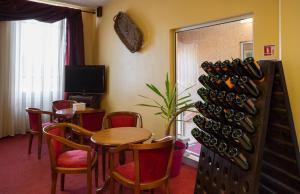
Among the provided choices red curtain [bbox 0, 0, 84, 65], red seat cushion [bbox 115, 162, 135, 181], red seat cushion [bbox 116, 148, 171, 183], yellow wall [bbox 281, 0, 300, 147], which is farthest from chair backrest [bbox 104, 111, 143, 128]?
red curtain [bbox 0, 0, 84, 65]

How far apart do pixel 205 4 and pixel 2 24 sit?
152 inches

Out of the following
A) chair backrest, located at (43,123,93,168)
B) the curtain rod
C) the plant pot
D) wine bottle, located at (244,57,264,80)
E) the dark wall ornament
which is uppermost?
the curtain rod

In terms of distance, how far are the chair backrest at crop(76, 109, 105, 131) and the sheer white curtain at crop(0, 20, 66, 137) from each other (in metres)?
1.86

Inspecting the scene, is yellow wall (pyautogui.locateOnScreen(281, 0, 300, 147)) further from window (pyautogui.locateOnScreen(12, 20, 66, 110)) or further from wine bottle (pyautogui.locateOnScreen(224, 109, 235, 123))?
window (pyautogui.locateOnScreen(12, 20, 66, 110))

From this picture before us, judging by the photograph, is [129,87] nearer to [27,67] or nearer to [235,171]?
[27,67]

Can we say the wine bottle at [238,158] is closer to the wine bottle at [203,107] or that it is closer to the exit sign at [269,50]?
the wine bottle at [203,107]

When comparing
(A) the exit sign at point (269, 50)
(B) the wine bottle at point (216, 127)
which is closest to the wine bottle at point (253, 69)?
(B) the wine bottle at point (216, 127)

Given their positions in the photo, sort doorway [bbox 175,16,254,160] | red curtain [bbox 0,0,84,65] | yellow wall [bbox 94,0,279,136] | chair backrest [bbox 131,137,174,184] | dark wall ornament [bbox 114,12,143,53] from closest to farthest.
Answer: chair backrest [bbox 131,137,174,184]
yellow wall [bbox 94,0,279,136]
doorway [bbox 175,16,254,160]
dark wall ornament [bbox 114,12,143,53]
red curtain [bbox 0,0,84,65]

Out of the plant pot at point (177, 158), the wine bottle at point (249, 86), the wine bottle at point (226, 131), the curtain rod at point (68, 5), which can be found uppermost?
the curtain rod at point (68, 5)

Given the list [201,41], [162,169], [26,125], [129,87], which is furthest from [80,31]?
[162,169]

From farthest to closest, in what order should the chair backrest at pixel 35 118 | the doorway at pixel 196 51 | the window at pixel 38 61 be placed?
the window at pixel 38 61 < the chair backrest at pixel 35 118 < the doorway at pixel 196 51

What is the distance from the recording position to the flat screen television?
A: 16.7ft

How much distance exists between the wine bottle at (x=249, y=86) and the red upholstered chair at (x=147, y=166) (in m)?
0.80

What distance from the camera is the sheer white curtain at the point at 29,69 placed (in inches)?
189
